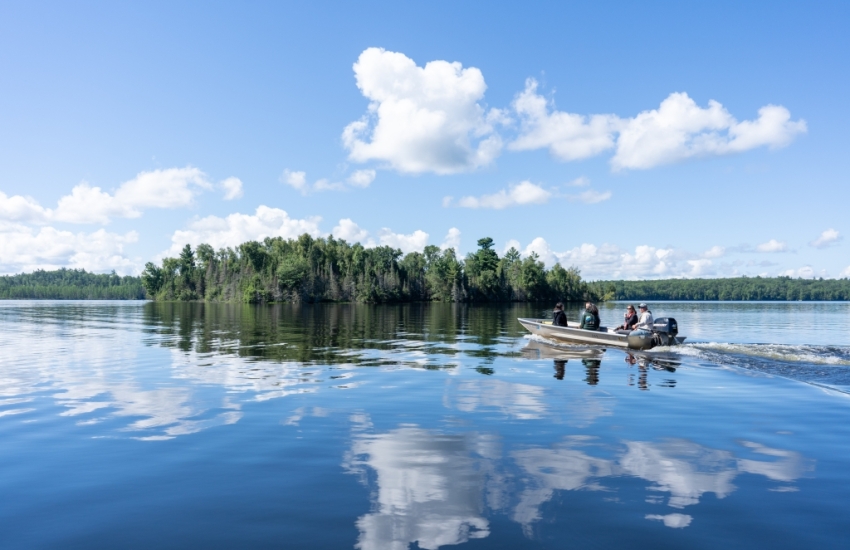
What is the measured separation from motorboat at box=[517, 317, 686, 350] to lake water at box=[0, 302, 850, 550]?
790 cm

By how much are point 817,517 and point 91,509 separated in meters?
11.0

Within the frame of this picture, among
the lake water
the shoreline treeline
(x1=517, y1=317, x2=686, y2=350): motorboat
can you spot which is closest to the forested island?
the shoreline treeline

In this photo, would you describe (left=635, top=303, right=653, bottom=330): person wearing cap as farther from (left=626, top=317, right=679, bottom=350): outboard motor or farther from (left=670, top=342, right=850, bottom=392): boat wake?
(left=670, top=342, right=850, bottom=392): boat wake

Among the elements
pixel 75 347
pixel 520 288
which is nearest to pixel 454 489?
pixel 75 347

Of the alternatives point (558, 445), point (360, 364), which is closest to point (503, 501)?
point (558, 445)

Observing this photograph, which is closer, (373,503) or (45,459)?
(373,503)

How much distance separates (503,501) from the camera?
28.2 ft

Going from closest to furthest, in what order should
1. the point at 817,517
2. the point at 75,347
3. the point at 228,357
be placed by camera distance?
1. the point at 817,517
2. the point at 228,357
3. the point at 75,347

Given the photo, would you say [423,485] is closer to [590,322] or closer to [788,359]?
[788,359]

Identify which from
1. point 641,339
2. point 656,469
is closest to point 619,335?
point 641,339

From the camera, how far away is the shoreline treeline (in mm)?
163625

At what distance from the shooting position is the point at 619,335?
3244 centimetres

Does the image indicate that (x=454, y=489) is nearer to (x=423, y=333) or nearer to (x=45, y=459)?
(x=45, y=459)

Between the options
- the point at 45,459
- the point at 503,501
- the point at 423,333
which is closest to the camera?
the point at 503,501
